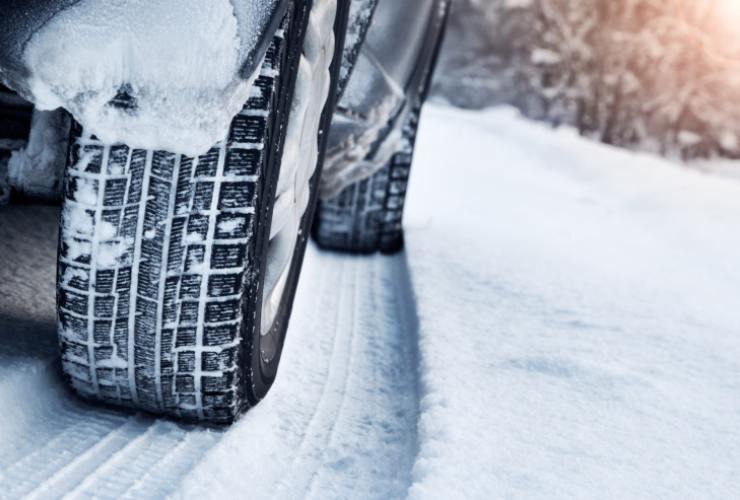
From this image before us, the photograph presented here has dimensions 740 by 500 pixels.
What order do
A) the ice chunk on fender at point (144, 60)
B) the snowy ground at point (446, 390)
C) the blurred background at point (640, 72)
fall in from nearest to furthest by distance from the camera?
the ice chunk on fender at point (144, 60)
the snowy ground at point (446, 390)
the blurred background at point (640, 72)

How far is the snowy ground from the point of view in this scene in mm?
948

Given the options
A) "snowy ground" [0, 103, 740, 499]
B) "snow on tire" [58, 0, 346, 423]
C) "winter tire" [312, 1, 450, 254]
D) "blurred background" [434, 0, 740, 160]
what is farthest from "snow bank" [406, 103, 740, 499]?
"blurred background" [434, 0, 740, 160]

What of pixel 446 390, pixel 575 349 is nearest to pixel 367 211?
pixel 575 349

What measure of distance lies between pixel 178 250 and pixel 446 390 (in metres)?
0.48

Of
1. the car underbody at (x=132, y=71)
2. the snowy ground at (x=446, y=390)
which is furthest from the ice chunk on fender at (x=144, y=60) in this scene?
the snowy ground at (x=446, y=390)

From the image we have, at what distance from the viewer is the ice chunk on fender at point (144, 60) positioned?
811 millimetres

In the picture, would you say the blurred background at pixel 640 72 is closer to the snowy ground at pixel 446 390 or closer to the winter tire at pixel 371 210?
the winter tire at pixel 371 210

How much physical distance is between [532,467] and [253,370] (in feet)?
1.23

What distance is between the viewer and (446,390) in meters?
1.18

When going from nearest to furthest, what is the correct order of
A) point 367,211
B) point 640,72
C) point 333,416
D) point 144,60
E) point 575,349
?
point 144,60
point 333,416
point 575,349
point 367,211
point 640,72

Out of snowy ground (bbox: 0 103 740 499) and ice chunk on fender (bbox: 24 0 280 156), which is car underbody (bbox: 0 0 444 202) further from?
snowy ground (bbox: 0 103 740 499)

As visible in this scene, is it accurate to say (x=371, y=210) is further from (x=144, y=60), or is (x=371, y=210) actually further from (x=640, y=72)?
(x=640, y=72)

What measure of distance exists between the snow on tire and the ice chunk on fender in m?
0.07

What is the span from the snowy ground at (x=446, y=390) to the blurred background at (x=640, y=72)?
944 centimetres
